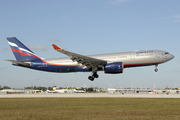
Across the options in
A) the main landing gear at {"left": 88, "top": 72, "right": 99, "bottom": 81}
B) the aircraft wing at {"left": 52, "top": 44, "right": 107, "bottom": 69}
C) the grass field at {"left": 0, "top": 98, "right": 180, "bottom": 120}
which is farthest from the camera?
the main landing gear at {"left": 88, "top": 72, "right": 99, "bottom": 81}

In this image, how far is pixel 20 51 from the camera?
41.4 m

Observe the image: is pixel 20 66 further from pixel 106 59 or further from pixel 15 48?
pixel 106 59

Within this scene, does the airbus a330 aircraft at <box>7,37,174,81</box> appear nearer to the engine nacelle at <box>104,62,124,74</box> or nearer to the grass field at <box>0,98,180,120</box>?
the engine nacelle at <box>104,62,124,74</box>

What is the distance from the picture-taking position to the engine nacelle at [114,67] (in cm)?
3462

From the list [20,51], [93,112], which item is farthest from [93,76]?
[93,112]

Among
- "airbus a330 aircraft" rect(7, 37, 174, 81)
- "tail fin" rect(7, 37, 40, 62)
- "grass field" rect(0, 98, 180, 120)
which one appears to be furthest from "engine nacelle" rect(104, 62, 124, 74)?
"tail fin" rect(7, 37, 40, 62)

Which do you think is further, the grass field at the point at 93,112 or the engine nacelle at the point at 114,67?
the engine nacelle at the point at 114,67

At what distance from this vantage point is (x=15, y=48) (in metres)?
41.8

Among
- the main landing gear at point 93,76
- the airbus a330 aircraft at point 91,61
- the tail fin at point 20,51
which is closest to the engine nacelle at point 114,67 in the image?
the airbus a330 aircraft at point 91,61

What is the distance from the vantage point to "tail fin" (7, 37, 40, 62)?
40844 mm

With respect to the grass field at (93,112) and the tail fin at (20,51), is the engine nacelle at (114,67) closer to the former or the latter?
the grass field at (93,112)

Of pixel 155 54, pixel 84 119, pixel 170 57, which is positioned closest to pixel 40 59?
pixel 155 54

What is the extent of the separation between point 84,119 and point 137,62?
2255 cm

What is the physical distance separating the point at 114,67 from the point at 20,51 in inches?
747
